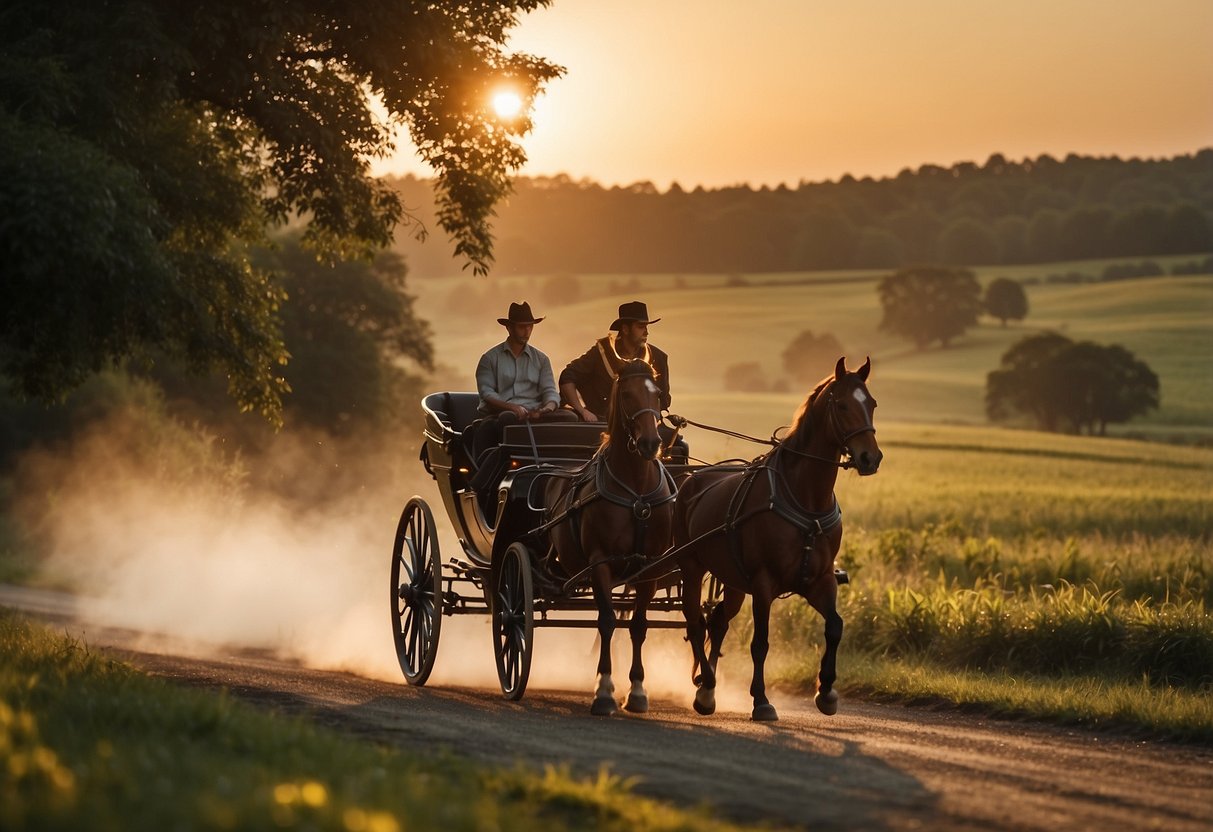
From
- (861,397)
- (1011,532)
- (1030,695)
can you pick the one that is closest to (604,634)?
(861,397)

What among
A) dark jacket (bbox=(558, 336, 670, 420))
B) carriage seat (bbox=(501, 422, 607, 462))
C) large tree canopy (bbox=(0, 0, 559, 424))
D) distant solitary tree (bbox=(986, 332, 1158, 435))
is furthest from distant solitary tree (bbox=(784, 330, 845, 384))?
carriage seat (bbox=(501, 422, 607, 462))

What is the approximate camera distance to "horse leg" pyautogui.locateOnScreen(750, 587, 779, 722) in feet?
37.1

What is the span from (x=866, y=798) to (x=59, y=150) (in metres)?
9.01

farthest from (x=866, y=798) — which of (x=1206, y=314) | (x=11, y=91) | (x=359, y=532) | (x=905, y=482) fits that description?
(x=1206, y=314)

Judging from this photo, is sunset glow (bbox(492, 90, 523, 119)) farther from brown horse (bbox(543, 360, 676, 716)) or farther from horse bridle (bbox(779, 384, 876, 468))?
horse bridle (bbox(779, 384, 876, 468))

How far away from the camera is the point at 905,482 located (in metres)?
40.7

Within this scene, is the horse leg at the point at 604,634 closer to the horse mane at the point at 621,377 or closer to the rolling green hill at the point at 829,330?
the horse mane at the point at 621,377

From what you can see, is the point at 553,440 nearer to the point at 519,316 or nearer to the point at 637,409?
the point at 519,316

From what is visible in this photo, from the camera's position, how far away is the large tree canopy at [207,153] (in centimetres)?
1357

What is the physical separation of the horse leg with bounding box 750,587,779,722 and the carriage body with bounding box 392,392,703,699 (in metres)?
0.98

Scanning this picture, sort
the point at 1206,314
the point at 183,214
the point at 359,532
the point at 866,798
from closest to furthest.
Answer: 1. the point at 866,798
2. the point at 183,214
3. the point at 359,532
4. the point at 1206,314

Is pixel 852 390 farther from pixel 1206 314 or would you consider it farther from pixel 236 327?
pixel 1206 314

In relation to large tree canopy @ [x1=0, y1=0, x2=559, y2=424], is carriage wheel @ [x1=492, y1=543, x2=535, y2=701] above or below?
below

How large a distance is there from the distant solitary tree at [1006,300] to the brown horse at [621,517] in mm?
99958
